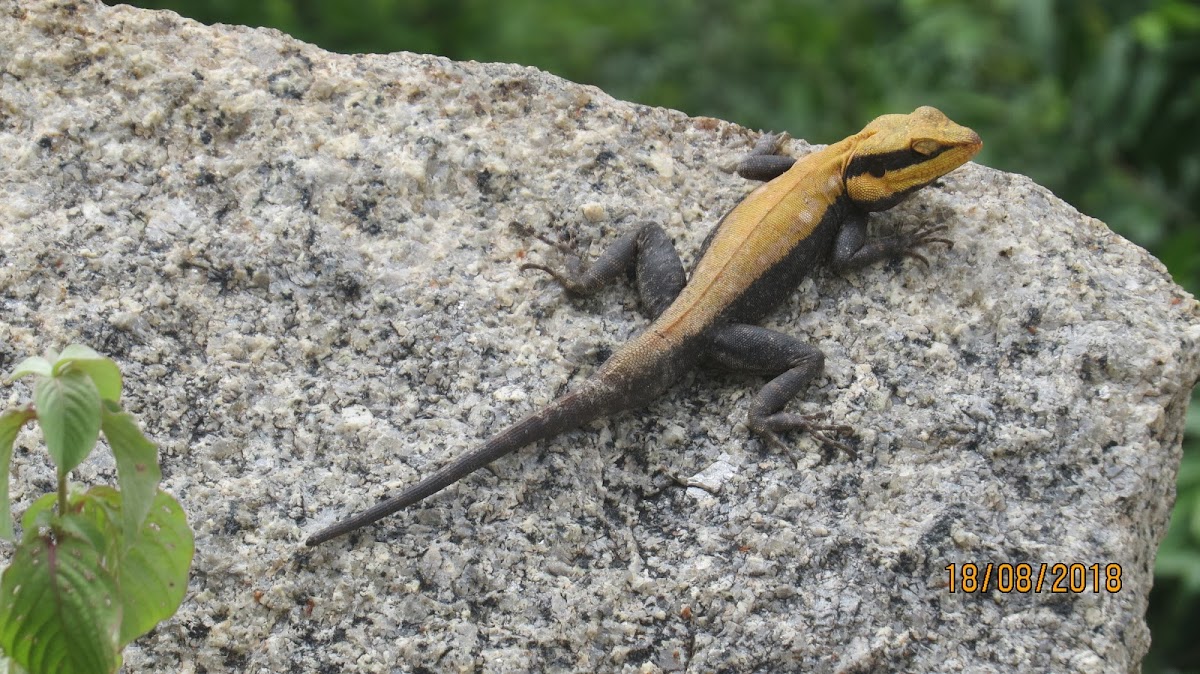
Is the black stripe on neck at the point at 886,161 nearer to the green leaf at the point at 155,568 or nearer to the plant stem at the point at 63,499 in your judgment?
the green leaf at the point at 155,568

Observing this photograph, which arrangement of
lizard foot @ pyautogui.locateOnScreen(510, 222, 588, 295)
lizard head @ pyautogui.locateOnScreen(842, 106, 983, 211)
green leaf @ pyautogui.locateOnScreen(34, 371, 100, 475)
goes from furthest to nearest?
lizard head @ pyautogui.locateOnScreen(842, 106, 983, 211) → lizard foot @ pyautogui.locateOnScreen(510, 222, 588, 295) → green leaf @ pyautogui.locateOnScreen(34, 371, 100, 475)

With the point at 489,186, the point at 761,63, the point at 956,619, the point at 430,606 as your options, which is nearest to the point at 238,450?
the point at 430,606

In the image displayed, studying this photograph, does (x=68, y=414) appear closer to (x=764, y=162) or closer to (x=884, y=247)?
(x=884, y=247)

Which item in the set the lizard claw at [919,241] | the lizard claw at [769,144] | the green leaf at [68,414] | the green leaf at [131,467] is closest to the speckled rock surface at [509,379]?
the lizard claw at [919,241]

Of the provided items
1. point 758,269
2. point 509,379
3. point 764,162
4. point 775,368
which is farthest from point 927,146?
point 509,379

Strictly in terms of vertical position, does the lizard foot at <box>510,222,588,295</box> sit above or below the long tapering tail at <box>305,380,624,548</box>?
above

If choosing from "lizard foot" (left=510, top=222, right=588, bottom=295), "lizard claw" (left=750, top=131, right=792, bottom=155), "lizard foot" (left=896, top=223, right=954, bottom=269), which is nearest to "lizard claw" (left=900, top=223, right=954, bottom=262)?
"lizard foot" (left=896, top=223, right=954, bottom=269)

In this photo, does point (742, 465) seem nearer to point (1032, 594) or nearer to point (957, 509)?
point (957, 509)

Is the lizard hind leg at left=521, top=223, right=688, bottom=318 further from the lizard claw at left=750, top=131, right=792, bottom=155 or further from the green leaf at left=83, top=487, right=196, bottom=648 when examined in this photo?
the green leaf at left=83, top=487, right=196, bottom=648
